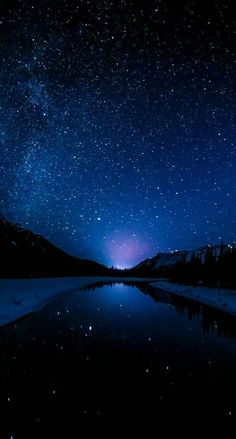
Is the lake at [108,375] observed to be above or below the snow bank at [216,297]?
below

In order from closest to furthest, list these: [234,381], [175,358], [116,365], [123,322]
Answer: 1. [234,381]
2. [116,365]
3. [175,358]
4. [123,322]

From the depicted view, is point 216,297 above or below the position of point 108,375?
above

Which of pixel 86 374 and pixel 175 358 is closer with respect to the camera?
pixel 86 374

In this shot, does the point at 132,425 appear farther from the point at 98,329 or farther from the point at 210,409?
the point at 98,329

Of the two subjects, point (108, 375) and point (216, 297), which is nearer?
point (108, 375)

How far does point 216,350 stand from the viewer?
10.1 m

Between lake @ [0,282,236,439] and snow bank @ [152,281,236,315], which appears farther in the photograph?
snow bank @ [152,281,236,315]

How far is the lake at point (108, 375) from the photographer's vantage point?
5439 mm

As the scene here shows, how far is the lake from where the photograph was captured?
17.8ft

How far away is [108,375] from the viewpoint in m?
7.39

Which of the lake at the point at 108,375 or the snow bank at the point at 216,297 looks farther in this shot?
the snow bank at the point at 216,297

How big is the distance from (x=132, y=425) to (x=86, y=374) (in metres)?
2.50

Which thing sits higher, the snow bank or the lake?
the snow bank

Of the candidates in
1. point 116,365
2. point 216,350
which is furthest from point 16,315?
point 216,350
